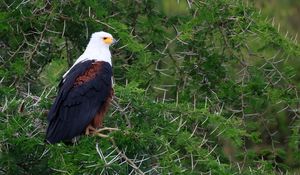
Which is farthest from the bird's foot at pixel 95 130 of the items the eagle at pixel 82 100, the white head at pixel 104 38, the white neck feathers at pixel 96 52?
the white head at pixel 104 38

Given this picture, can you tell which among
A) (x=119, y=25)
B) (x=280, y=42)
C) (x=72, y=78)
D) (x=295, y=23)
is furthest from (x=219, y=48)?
(x=295, y=23)

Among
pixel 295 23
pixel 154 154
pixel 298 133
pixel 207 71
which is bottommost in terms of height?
pixel 295 23

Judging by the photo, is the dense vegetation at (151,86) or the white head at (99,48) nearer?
the dense vegetation at (151,86)

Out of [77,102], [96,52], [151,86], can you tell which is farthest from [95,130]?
[151,86]

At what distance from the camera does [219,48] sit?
601 cm

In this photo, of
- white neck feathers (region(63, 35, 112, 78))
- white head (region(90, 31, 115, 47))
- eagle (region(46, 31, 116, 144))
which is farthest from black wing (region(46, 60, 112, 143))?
white head (region(90, 31, 115, 47))

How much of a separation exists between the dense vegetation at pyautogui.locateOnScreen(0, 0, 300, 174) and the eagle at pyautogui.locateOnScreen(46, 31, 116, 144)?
0.08 meters

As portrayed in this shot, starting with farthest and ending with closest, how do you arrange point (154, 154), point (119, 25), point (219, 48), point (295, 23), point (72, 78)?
1. point (295, 23)
2. point (219, 48)
3. point (119, 25)
4. point (72, 78)
5. point (154, 154)

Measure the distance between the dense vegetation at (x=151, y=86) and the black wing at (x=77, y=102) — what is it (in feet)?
0.28

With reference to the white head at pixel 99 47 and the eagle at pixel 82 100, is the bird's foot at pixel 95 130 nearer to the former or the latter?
the eagle at pixel 82 100

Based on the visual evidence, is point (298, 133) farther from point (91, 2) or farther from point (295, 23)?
point (295, 23)

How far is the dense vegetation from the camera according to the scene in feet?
13.4

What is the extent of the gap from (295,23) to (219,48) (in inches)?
249

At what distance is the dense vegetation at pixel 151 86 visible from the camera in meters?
4.09
